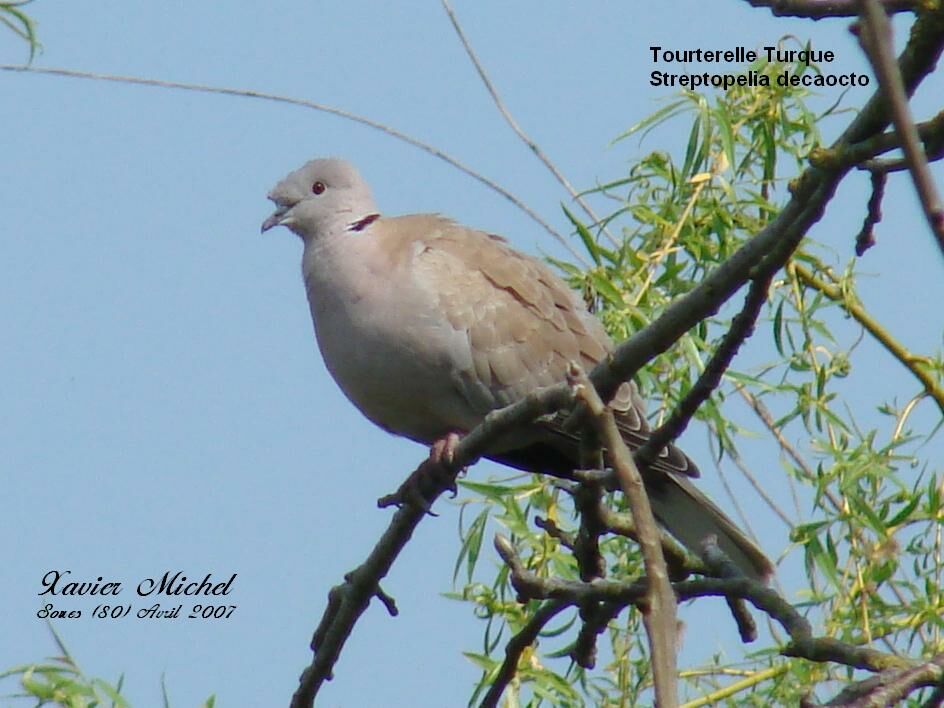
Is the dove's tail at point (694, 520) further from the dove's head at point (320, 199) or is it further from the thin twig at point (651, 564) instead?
the thin twig at point (651, 564)

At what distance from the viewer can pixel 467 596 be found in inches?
132

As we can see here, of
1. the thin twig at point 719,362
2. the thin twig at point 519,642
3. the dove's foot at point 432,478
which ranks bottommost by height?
the thin twig at point 519,642

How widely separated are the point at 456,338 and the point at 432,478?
20.1 inches

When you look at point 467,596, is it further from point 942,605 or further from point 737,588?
point 737,588

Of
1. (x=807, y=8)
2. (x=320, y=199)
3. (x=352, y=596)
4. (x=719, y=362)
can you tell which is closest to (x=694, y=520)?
(x=352, y=596)

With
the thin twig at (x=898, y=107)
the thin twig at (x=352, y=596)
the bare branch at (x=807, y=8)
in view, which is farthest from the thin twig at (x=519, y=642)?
the thin twig at (x=898, y=107)

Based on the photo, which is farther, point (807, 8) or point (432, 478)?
point (432, 478)

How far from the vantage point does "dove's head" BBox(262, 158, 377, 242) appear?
3990 mm

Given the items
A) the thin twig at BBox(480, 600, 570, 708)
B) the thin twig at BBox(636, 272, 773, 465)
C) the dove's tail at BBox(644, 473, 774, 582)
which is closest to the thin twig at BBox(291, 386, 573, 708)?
the thin twig at BBox(480, 600, 570, 708)

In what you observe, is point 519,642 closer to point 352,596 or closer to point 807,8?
point 352,596

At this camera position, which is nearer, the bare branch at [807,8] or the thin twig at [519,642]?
the bare branch at [807,8]

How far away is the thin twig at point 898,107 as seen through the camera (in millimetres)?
1030

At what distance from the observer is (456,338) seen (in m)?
3.64

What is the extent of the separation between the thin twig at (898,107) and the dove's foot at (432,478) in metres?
2.03
